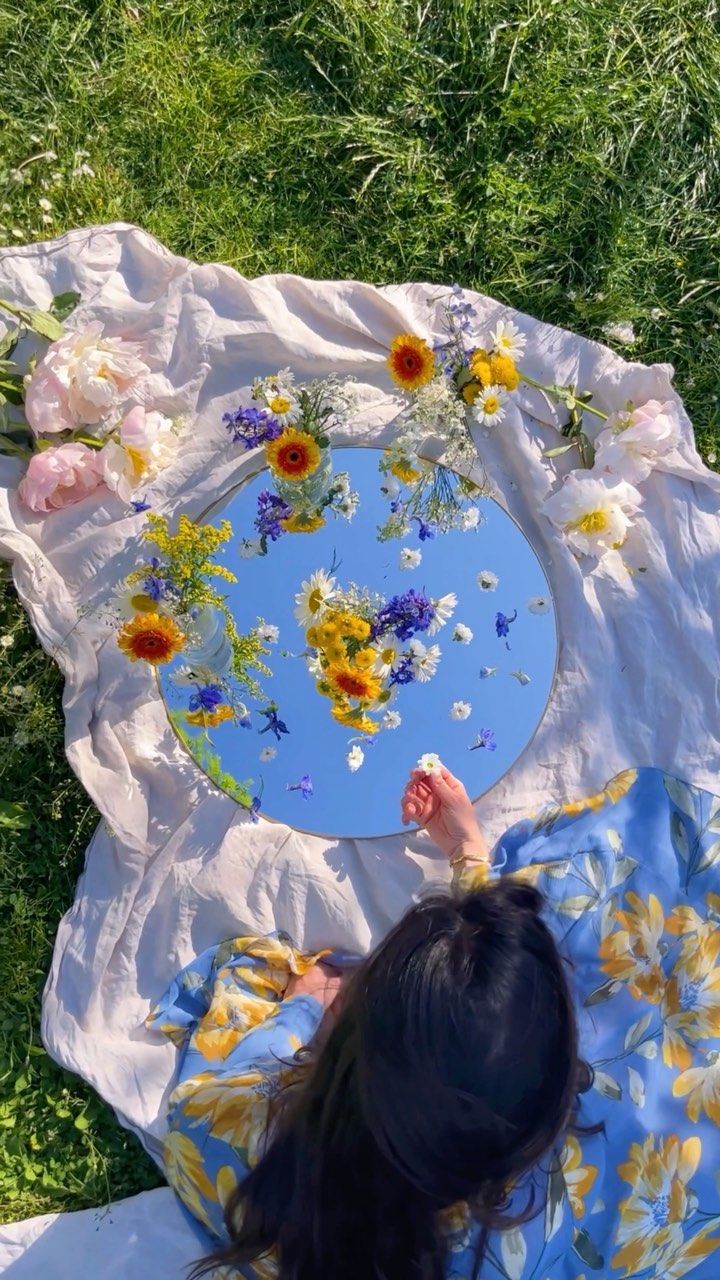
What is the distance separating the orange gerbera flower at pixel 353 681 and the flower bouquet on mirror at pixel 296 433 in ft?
1.04

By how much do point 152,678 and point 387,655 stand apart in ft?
1.72

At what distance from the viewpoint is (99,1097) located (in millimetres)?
2199

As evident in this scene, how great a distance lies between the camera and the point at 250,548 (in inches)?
85.4

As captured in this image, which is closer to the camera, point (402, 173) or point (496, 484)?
point (496, 484)

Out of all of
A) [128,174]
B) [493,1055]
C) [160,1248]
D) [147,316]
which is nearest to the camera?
[493,1055]

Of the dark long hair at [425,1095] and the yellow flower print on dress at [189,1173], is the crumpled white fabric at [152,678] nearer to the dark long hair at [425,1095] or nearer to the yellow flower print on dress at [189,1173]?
the yellow flower print on dress at [189,1173]

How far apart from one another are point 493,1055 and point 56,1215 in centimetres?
137

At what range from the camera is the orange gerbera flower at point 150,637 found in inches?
69.7

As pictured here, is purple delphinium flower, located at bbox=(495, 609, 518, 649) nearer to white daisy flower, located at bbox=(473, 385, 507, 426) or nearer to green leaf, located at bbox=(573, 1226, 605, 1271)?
white daisy flower, located at bbox=(473, 385, 507, 426)

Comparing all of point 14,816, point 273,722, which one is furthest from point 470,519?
point 14,816

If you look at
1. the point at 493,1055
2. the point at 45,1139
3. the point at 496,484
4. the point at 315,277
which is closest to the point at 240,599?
the point at 496,484

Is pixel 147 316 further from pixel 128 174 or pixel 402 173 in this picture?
pixel 402 173

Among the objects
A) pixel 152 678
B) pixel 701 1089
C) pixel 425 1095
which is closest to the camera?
pixel 425 1095

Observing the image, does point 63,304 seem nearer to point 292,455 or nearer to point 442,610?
point 292,455
